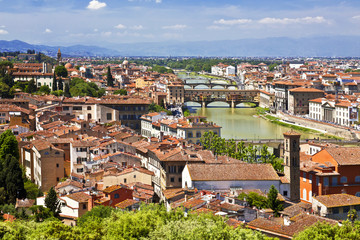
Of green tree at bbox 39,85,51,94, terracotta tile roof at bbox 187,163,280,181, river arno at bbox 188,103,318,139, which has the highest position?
green tree at bbox 39,85,51,94

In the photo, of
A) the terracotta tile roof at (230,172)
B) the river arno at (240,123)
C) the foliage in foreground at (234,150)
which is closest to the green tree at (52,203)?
the terracotta tile roof at (230,172)

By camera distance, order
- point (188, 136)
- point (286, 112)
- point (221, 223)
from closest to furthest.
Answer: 1. point (221, 223)
2. point (188, 136)
3. point (286, 112)

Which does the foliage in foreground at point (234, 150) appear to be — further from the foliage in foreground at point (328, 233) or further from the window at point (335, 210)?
the foliage in foreground at point (328, 233)

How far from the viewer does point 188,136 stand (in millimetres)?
24891

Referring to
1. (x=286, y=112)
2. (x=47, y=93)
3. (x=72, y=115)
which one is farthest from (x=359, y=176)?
(x=286, y=112)

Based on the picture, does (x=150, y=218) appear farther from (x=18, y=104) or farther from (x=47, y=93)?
(x=47, y=93)

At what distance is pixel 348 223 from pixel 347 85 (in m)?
41.3

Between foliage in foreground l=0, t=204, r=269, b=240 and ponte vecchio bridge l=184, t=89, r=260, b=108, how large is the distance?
41.7 m

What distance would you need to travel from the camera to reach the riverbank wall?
33444 mm

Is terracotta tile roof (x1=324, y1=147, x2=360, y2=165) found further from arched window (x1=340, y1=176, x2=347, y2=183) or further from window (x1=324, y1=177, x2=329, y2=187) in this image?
window (x1=324, y1=177, x2=329, y2=187)

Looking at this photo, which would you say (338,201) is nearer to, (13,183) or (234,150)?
(13,183)

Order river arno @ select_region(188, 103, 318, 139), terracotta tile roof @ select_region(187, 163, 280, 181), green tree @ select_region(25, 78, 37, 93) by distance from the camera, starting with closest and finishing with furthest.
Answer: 1. terracotta tile roof @ select_region(187, 163, 280, 181)
2. river arno @ select_region(188, 103, 318, 139)
3. green tree @ select_region(25, 78, 37, 93)

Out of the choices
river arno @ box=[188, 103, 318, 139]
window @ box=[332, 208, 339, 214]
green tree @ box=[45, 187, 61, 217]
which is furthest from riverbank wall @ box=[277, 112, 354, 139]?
green tree @ box=[45, 187, 61, 217]

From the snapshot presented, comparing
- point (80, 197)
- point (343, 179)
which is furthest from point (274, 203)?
point (80, 197)
